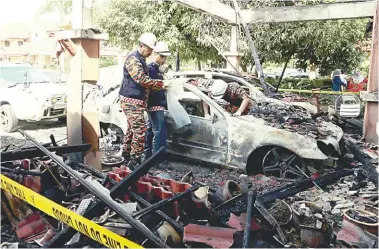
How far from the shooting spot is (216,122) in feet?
19.5

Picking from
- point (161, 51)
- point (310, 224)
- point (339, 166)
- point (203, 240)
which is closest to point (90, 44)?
point (161, 51)

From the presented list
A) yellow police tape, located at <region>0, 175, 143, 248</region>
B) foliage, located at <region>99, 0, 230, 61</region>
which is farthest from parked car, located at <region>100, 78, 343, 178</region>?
foliage, located at <region>99, 0, 230, 61</region>

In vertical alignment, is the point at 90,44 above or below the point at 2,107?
above

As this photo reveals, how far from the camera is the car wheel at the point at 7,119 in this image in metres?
9.11

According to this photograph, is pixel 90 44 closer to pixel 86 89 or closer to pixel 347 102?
pixel 86 89

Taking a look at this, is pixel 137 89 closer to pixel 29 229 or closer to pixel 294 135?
pixel 294 135

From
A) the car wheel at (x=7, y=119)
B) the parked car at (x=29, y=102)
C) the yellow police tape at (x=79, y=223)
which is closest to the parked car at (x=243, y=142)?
the yellow police tape at (x=79, y=223)

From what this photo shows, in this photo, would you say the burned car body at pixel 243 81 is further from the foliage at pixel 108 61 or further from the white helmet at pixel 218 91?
the foliage at pixel 108 61

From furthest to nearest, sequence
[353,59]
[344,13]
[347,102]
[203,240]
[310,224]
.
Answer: [353,59] → [347,102] → [344,13] → [310,224] → [203,240]

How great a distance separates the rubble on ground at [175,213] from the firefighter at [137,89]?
3.63 feet

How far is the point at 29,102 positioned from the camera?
29.3ft

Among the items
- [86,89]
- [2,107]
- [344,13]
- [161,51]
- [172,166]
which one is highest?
[344,13]

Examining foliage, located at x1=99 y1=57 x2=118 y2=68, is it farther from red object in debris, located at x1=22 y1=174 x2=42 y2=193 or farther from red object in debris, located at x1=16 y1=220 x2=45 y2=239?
red object in debris, located at x1=16 y1=220 x2=45 y2=239

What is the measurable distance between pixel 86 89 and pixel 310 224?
3.41m
